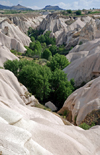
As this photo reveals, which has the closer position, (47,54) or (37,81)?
(37,81)

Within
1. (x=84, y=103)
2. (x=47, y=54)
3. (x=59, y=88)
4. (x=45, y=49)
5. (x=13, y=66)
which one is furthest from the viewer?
(x=45, y=49)

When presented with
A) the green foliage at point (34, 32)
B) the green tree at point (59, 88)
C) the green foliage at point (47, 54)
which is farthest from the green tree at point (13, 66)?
the green foliage at point (34, 32)

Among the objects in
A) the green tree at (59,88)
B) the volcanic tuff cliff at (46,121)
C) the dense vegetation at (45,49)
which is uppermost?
the volcanic tuff cliff at (46,121)

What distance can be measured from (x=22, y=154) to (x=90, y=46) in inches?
1447

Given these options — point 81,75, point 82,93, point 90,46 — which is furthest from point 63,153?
point 90,46

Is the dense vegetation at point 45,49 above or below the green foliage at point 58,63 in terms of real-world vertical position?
below

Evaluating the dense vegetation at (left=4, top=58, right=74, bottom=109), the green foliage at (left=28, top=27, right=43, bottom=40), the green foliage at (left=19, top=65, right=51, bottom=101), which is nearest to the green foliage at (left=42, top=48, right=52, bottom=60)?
the dense vegetation at (left=4, top=58, right=74, bottom=109)

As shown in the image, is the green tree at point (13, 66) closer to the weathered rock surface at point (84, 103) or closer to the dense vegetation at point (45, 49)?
the weathered rock surface at point (84, 103)

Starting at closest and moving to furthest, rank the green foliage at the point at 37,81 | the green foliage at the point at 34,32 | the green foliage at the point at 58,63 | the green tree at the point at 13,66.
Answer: the green foliage at the point at 37,81 < the green tree at the point at 13,66 < the green foliage at the point at 58,63 < the green foliage at the point at 34,32

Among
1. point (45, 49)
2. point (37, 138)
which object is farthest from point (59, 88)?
point (45, 49)

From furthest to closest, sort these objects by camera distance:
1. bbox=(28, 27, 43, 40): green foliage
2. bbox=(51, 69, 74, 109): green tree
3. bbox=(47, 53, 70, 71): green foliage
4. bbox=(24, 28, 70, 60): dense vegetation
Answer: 1. bbox=(28, 27, 43, 40): green foliage
2. bbox=(24, 28, 70, 60): dense vegetation
3. bbox=(47, 53, 70, 71): green foliage
4. bbox=(51, 69, 74, 109): green tree

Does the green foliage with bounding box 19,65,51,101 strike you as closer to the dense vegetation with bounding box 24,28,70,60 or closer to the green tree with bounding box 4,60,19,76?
the green tree with bounding box 4,60,19,76

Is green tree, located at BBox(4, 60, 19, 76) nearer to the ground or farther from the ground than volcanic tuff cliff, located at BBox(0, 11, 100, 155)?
nearer to the ground

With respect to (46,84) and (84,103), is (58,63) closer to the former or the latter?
(46,84)
